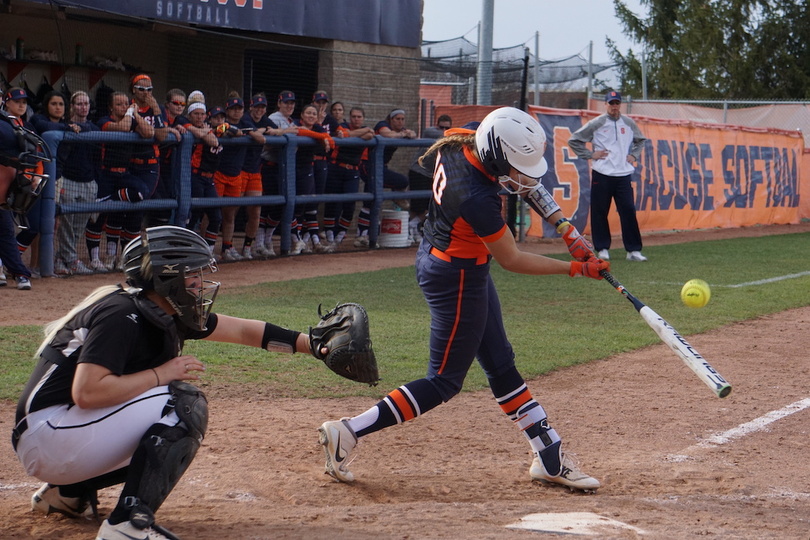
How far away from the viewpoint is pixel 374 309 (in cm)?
882

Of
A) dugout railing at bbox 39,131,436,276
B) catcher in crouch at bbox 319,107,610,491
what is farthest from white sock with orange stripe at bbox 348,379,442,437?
dugout railing at bbox 39,131,436,276

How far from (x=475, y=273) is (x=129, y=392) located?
1623mm

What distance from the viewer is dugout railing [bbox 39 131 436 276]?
32.0ft

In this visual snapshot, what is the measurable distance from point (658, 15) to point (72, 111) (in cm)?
2961

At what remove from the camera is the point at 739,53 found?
31.5 metres

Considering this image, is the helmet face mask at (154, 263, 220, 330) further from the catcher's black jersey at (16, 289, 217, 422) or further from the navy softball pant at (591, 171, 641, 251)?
the navy softball pant at (591, 171, 641, 251)

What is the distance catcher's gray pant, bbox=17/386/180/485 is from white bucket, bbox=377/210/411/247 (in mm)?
10805

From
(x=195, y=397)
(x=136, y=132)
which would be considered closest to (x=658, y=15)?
(x=136, y=132)

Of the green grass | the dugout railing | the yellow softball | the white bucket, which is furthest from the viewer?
the white bucket

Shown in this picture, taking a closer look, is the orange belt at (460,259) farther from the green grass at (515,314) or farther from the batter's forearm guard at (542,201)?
the green grass at (515,314)

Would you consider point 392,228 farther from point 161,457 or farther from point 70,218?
point 161,457

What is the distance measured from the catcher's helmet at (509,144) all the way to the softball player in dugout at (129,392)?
131 centimetres

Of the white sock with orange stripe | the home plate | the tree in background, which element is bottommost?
the home plate

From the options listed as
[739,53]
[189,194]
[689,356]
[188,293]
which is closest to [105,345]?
[188,293]
